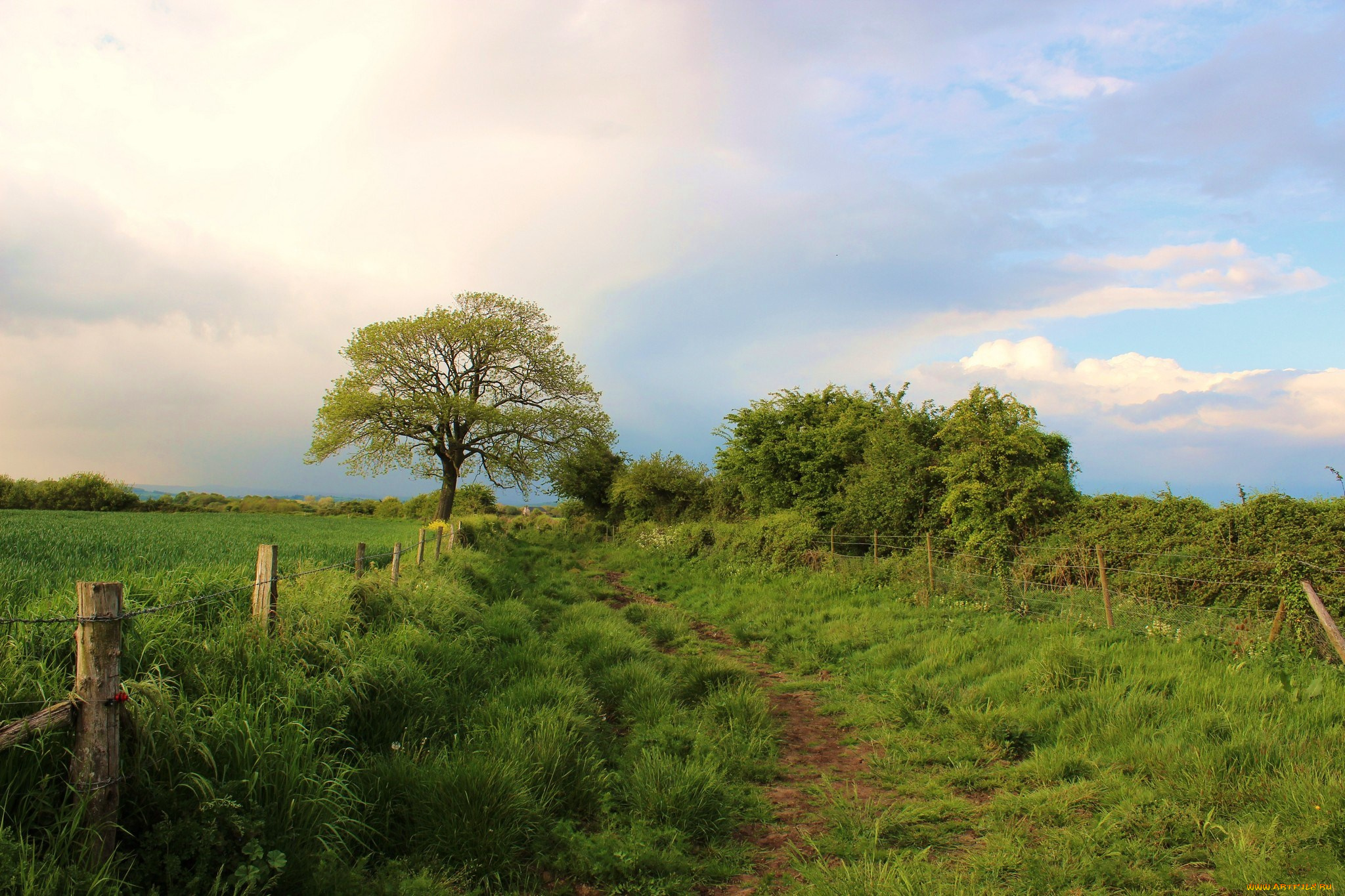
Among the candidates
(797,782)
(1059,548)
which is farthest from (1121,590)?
(797,782)

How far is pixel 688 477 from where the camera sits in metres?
25.2

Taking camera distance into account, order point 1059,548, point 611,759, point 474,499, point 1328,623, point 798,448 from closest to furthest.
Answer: point 611,759 < point 1328,623 < point 1059,548 < point 798,448 < point 474,499

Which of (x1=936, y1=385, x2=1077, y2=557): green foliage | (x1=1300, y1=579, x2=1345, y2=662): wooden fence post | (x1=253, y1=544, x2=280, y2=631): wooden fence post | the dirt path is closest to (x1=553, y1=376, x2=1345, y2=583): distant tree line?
(x1=936, y1=385, x2=1077, y2=557): green foliage

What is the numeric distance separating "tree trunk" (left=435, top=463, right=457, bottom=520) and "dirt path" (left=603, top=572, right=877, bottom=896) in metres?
23.1

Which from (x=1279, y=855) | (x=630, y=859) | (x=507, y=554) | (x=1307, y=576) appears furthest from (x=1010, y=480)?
(x=507, y=554)

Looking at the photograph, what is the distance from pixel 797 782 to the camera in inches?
200

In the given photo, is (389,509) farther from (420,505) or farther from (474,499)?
(474,499)

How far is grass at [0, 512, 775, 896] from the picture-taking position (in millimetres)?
2990

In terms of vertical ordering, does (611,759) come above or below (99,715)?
below

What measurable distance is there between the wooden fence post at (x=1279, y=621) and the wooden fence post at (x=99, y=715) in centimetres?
1015

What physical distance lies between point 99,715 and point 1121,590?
11512mm

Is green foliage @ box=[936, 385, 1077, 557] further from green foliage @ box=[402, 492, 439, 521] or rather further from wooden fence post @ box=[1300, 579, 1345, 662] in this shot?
green foliage @ box=[402, 492, 439, 521]

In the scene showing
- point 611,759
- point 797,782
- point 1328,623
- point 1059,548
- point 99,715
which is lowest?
point 797,782

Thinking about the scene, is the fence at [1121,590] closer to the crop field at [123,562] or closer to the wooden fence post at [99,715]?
the wooden fence post at [99,715]
